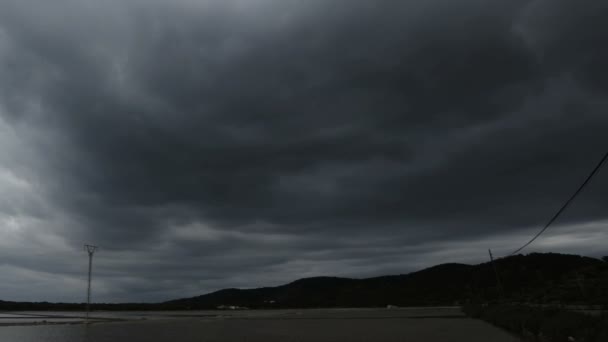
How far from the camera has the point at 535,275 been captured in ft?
519

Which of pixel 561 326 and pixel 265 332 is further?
pixel 265 332

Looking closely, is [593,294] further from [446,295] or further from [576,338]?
[446,295]

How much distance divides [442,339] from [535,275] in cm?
14151

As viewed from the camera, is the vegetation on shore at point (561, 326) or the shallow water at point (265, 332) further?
the shallow water at point (265, 332)

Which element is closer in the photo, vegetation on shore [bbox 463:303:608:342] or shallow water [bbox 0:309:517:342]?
vegetation on shore [bbox 463:303:608:342]

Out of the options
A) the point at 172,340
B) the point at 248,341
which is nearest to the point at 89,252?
the point at 172,340

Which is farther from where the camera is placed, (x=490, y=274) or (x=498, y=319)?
(x=490, y=274)

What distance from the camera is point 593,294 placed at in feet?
206

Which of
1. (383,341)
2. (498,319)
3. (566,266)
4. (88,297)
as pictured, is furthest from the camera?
(566,266)

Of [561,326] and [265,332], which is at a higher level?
[561,326]

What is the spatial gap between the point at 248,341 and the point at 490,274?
17805cm

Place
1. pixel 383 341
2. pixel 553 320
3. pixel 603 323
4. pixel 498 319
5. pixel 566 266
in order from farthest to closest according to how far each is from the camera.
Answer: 1. pixel 566 266
2. pixel 498 319
3. pixel 383 341
4. pixel 553 320
5. pixel 603 323

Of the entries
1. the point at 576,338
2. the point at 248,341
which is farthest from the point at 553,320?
the point at 248,341

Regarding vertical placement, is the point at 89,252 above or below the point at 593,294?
above
